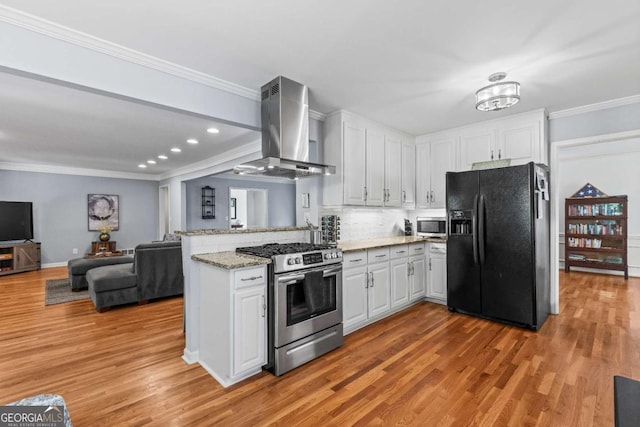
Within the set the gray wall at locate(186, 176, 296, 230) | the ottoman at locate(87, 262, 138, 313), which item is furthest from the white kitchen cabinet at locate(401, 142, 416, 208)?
the gray wall at locate(186, 176, 296, 230)

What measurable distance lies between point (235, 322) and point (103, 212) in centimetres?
781

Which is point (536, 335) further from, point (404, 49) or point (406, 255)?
point (404, 49)

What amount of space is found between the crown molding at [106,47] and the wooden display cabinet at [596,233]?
6.97m

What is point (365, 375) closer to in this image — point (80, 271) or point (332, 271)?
point (332, 271)

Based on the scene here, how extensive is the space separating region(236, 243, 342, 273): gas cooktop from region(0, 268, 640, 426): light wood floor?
85 centimetres

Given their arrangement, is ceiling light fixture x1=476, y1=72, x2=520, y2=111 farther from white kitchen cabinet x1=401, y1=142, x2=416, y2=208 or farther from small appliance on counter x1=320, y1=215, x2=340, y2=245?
small appliance on counter x1=320, y1=215, x2=340, y2=245

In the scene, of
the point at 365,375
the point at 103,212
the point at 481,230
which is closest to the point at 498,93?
the point at 481,230

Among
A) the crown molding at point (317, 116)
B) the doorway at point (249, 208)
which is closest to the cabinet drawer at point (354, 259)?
the crown molding at point (317, 116)

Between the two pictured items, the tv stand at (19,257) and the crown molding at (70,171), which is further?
the crown molding at (70,171)

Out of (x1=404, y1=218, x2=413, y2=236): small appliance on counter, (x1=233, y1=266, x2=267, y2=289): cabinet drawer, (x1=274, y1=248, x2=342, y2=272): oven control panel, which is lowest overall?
(x1=233, y1=266, x2=267, y2=289): cabinet drawer

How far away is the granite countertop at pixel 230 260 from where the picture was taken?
2.24m

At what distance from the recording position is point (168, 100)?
253 cm

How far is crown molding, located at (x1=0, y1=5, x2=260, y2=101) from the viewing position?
1880 millimetres

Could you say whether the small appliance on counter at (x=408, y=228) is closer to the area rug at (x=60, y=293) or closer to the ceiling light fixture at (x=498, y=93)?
the ceiling light fixture at (x=498, y=93)
